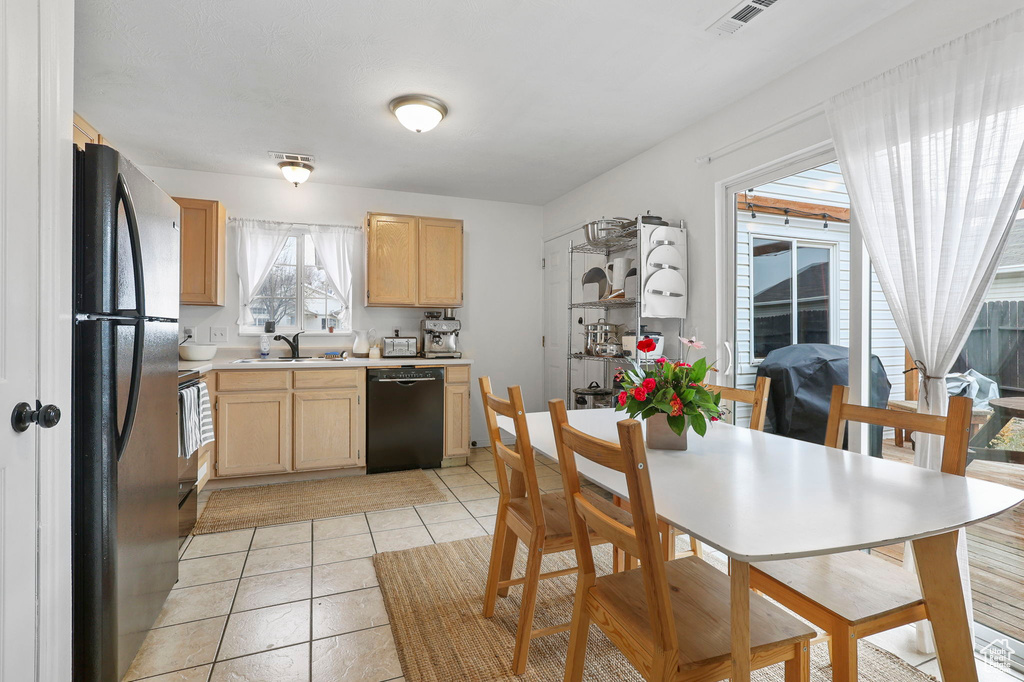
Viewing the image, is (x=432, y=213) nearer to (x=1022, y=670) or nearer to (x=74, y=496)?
(x=74, y=496)

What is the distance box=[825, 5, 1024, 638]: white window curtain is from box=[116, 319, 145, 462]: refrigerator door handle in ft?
9.38

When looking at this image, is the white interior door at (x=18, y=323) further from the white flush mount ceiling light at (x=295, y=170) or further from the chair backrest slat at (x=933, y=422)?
the white flush mount ceiling light at (x=295, y=170)

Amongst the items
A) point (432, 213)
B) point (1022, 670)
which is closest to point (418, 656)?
point (1022, 670)

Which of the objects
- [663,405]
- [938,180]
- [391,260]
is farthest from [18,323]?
[391,260]

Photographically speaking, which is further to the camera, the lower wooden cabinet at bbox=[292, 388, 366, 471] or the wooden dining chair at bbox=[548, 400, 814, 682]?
the lower wooden cabinet at bbox=[292, 388, 366, 471]

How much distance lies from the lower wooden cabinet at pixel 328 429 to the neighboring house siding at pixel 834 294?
2.87 metres

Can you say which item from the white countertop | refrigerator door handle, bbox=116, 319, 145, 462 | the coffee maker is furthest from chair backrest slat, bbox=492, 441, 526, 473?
the coffee maker

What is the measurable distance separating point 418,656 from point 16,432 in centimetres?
141

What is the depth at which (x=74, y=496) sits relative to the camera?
4.87ft

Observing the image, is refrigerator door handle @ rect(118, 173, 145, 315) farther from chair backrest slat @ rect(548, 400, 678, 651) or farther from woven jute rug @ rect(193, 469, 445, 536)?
woven jute rug @ rect(193, 469, 445, 536)

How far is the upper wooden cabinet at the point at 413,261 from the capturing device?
4414 millimetres

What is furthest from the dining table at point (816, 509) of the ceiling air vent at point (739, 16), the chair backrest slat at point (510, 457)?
the ceiling air vent at point (739, 16)

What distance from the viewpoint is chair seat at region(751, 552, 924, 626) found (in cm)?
126

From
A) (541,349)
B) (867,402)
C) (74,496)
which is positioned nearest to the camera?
(74,496)
